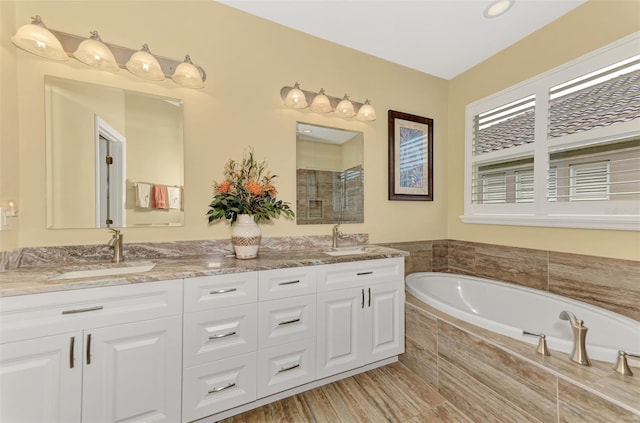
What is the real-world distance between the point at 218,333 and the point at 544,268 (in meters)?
2.38

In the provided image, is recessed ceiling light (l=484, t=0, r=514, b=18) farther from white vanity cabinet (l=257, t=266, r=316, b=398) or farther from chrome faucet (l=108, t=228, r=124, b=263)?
chrome faucet (l=108, t=228, r=124, b=263)

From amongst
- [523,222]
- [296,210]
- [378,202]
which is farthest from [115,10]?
[523,222]

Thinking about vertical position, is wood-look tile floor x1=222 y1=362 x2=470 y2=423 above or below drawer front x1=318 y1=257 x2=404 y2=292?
below

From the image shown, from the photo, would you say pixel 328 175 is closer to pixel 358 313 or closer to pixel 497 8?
pixel 358 313

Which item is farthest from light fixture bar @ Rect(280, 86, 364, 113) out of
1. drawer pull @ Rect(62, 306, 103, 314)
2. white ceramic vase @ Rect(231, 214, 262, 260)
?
drawer pull @ Rect(62, 306, 103, 314)

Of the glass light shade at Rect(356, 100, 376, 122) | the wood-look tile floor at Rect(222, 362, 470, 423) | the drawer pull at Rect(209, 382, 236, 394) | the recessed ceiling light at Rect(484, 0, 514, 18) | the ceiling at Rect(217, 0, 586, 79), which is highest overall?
the ceiling at Rect(217, 0, 586, 79)

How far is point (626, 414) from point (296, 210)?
1.88m

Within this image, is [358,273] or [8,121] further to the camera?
[358,273]

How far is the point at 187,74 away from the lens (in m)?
1.62

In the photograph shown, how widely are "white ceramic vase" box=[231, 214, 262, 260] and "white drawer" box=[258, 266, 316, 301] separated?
25 centimetres

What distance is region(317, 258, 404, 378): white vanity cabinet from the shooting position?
163cm

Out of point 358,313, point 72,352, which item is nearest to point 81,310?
point 72,352

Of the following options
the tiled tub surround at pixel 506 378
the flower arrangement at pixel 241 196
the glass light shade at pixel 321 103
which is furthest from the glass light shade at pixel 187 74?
the tiled tub surround at pixel 506 378

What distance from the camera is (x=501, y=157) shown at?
7.56ft
